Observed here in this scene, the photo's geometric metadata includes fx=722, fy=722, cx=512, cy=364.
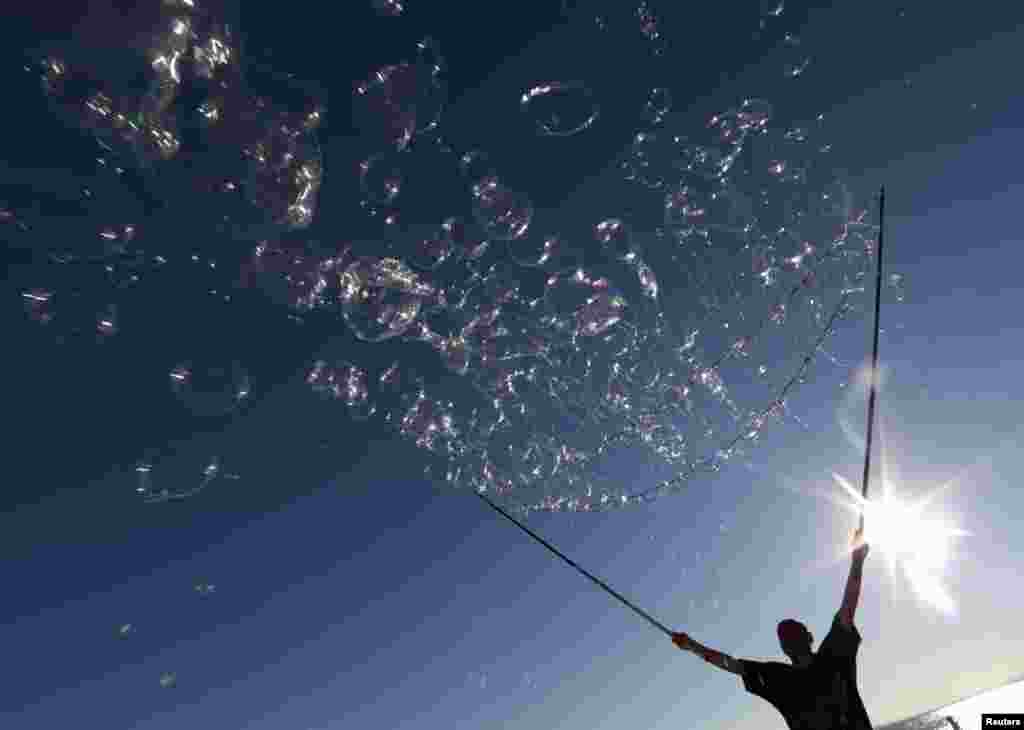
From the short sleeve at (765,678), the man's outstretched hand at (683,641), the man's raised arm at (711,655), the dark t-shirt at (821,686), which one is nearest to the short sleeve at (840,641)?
the dark t-shirt at (821,686)

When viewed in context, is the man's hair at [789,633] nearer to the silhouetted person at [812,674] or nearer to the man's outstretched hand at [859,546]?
the silhouetted person at [812,674]

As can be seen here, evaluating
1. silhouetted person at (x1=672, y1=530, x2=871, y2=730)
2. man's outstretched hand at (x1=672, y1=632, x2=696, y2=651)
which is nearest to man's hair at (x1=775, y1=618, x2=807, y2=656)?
silhouetted person at (x1=672, y1=530, x2=871, y2=730)

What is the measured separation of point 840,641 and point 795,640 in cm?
25

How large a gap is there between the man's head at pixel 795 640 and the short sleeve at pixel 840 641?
10 centimetres

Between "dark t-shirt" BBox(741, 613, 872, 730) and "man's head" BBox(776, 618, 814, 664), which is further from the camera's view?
"man's head" BBox(776, 618, 814, 664)

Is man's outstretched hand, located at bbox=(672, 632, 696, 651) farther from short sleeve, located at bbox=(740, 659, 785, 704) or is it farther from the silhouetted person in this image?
short sleeve, located at bbox=(740, 659, 785, 704)

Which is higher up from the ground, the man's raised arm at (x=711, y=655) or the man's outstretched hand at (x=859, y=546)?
the man's outstretched hand at (x=859, y=546)

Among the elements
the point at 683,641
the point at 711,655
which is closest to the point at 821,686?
the point at 711,655

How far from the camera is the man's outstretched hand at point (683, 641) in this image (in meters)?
4.45

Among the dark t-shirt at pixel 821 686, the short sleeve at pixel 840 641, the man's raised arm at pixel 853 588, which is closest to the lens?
the dark t-shirt at pixel 821 686

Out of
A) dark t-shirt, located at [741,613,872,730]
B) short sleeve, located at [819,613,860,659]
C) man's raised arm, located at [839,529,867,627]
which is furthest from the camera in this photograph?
man's raised arm, located at [839,529,867,627]

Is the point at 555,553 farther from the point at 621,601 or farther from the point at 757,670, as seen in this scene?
the point at 757,670

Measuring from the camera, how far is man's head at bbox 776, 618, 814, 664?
4.32 metres

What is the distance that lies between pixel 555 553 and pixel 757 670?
1808mm
